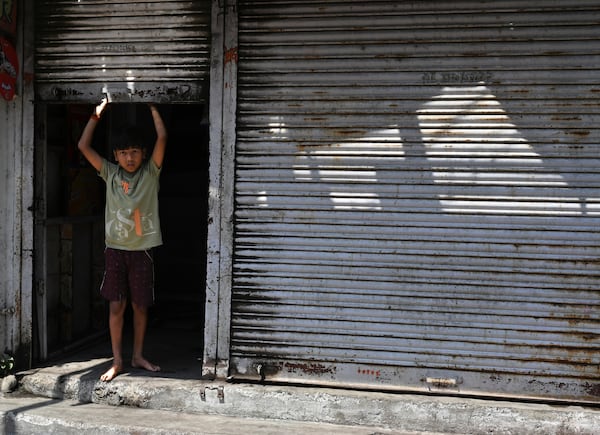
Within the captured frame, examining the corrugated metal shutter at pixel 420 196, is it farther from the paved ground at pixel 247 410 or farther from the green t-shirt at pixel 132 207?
the green t-shirt at pixel 132 207

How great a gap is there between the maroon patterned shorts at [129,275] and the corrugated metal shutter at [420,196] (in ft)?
2.64

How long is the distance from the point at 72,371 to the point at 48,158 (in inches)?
71.4

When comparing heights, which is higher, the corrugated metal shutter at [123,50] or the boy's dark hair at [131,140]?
the corrugated metal shutter at [123,50]

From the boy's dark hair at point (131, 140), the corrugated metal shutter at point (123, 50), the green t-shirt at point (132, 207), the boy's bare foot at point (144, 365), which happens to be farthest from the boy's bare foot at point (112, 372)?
the corrugated metal shutter at point (123, 50)

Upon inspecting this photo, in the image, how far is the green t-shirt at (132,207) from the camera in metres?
4.45

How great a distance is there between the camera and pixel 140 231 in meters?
4.48

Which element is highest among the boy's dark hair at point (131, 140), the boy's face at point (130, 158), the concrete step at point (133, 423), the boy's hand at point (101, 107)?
the boy's hand at point (101, 107)

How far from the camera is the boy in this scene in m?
4.44

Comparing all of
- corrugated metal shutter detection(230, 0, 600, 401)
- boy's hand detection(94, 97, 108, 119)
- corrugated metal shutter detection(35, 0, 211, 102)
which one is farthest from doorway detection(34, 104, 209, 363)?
corrugated metal shutter detection(230, 0, 600, 401)

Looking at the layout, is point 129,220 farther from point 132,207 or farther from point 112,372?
point 112,372

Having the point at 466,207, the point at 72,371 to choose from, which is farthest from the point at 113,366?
Result: the point at 466,207

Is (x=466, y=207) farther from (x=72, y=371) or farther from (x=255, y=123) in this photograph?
(x=72, y=371)

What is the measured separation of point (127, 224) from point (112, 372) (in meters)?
1.13

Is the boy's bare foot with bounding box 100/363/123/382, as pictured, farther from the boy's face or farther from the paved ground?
the boy's face
